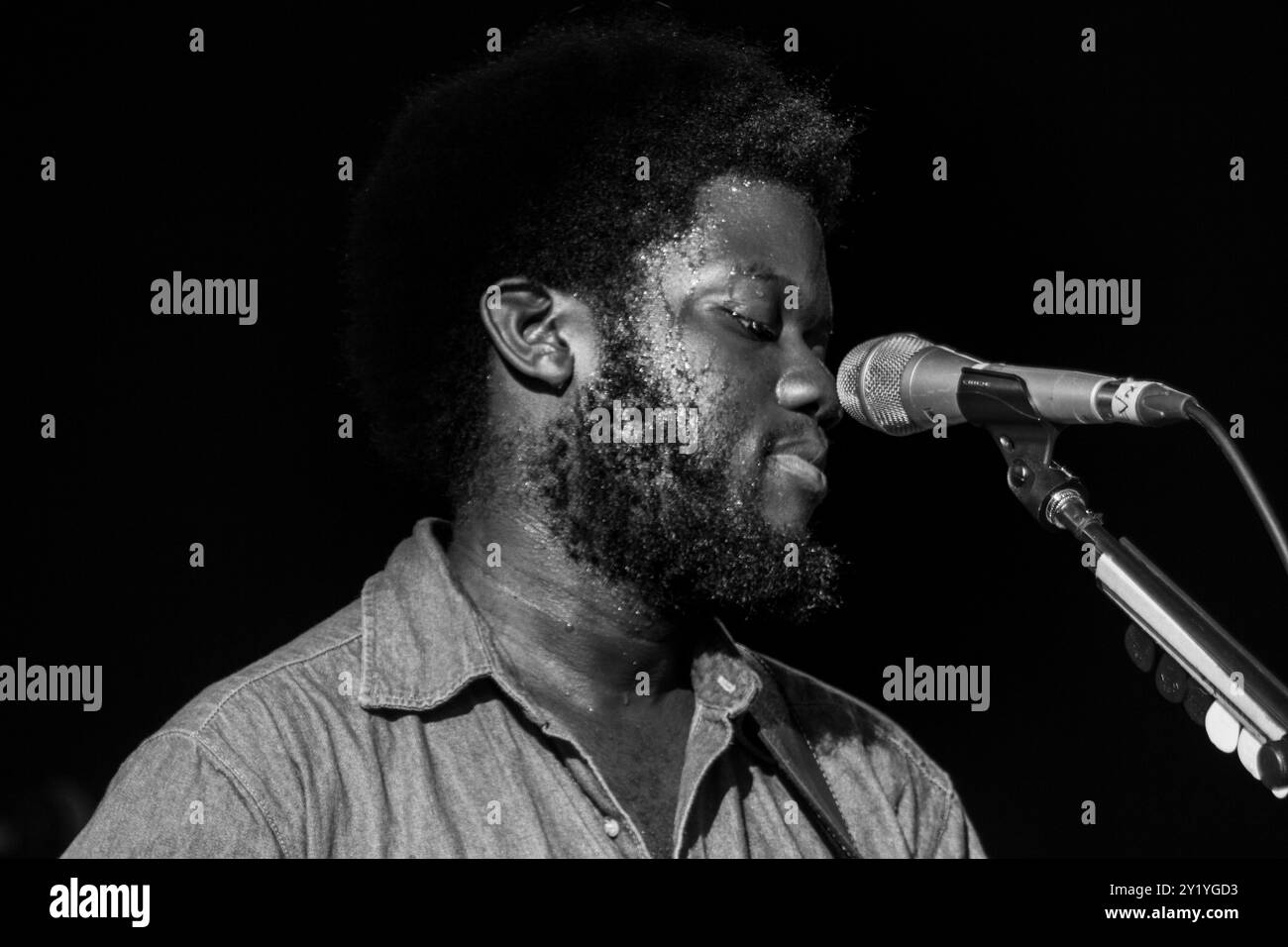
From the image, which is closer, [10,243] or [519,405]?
[519,405]

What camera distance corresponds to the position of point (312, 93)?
355cm

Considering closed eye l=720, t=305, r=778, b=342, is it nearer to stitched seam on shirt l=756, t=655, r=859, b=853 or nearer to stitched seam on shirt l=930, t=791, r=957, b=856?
stitched seam on shirt l=756, t=655, r=859, b=853

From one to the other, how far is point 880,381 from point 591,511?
0.57 metres

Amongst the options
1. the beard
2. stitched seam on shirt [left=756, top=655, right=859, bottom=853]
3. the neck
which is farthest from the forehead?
stitched seam on shirt [left=756, top=655, right=859, bottom=853]

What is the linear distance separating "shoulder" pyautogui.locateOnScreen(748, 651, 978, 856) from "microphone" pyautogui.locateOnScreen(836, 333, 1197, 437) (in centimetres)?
71

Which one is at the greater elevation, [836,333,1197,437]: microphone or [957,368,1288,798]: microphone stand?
[836,333,1197,437]: microphone

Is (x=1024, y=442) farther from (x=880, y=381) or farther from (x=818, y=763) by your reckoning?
(x=818, y=763)

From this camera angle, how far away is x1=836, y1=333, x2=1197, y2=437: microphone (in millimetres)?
2147

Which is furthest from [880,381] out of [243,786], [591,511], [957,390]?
[243,786]

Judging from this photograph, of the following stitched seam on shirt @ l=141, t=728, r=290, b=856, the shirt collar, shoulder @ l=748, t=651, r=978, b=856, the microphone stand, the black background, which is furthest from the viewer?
the black background

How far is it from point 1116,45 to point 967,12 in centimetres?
34

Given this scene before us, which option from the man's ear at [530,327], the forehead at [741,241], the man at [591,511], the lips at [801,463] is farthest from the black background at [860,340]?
the lips at [801,463]
